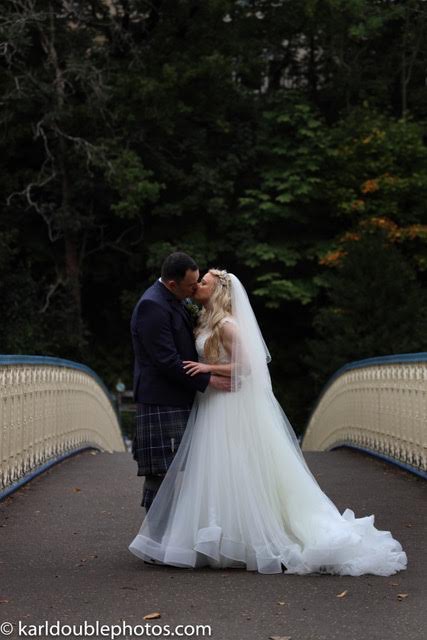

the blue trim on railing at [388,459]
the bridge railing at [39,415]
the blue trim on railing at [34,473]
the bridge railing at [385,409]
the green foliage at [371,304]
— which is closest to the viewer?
the blue trim on railing at [34,473]

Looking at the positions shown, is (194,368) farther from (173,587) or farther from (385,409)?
(385,409)

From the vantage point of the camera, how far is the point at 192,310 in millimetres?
7680

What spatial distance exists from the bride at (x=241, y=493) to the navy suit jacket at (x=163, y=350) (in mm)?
86

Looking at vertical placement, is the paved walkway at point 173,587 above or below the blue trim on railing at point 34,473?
above

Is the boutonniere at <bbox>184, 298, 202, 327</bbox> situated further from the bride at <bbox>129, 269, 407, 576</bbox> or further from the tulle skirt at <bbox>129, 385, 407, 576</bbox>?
the tulle skirt at <bbox>129, 385, 407, 576</bbox>

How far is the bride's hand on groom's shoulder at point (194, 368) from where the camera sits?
7391 millimetres

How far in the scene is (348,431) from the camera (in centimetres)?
1870

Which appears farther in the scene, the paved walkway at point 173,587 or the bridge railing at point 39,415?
the bridge railing at point 39,415

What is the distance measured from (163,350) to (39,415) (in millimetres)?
5535

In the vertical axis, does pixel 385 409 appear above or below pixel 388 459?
above

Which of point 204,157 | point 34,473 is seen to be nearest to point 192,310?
point 34,473

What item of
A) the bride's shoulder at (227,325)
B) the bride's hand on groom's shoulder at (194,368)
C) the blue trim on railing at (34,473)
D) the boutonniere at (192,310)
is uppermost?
the boutonniere at (192,310)

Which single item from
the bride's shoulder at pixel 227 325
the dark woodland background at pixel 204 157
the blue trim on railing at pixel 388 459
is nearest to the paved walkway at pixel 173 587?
the bride's shoulder at pixel 227 325

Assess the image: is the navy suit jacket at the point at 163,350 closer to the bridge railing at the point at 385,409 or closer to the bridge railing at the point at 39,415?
the bridge railing at the point at 39,415
